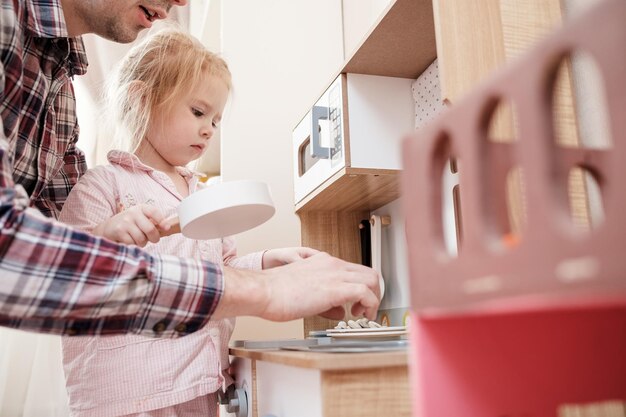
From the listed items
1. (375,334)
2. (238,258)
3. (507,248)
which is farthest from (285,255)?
(507,248)

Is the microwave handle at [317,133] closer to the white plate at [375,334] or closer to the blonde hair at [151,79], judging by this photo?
the blonde hair at [151,79]

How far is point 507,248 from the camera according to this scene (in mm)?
318

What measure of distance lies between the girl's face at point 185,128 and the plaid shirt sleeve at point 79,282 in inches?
26.6

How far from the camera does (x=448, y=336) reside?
0.43m

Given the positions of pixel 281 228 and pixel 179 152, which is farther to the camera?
pixel 281 228

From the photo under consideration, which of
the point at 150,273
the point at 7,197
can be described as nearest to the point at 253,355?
the point at 150,273

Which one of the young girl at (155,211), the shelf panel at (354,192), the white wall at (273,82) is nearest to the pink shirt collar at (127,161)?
the young girl at (155,211)

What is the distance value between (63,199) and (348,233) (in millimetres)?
804

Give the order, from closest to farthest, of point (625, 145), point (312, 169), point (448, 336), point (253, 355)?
point (625, 145)
point (448, 336)
point (253, 355)
point (312, 169)

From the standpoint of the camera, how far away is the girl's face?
51.2 inches

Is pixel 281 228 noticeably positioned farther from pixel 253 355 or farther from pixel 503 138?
pixel 503 138

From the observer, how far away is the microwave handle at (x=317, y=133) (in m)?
1.36

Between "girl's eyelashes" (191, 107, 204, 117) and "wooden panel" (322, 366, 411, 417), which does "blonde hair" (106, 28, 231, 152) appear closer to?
"girl's eyelashes" (191, 107, 204, 117)

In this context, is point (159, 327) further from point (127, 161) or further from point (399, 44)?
point (399, 44)
